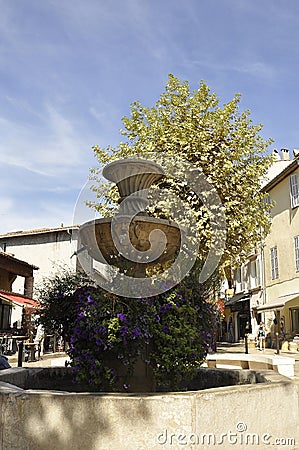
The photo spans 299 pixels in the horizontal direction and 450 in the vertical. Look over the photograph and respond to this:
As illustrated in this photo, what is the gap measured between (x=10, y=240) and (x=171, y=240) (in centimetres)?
2823

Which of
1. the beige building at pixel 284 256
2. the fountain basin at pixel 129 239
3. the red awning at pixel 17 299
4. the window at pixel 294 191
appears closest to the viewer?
the fountain basin at pixel 129 239

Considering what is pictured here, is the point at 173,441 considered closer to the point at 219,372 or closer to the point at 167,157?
the point at 219,372

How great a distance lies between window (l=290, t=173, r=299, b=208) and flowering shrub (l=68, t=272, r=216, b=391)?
69.2 ft

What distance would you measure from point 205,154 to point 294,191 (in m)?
11.4

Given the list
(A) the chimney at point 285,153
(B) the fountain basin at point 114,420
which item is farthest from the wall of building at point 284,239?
(B) the fountain basin at point 114,420

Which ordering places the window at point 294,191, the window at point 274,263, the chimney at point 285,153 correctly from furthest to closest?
the chimney at point 285,153, the window at point 274,263, the window at point 294,191

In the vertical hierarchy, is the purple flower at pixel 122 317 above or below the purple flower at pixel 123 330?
above

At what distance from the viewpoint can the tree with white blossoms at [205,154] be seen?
51.7 ft

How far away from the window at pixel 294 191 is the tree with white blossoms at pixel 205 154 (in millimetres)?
8767

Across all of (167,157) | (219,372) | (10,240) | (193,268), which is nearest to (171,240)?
(193,268)

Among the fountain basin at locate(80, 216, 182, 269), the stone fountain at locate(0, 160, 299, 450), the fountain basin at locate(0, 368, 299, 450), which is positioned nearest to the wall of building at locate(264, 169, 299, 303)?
the fountain basin at locate(80, 216, 182, 269)

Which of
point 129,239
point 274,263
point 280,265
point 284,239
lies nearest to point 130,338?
point 129,239

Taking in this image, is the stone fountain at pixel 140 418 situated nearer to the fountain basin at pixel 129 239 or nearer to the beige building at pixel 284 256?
the fountain basin at pixel 129 239

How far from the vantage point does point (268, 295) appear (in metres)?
29.7
